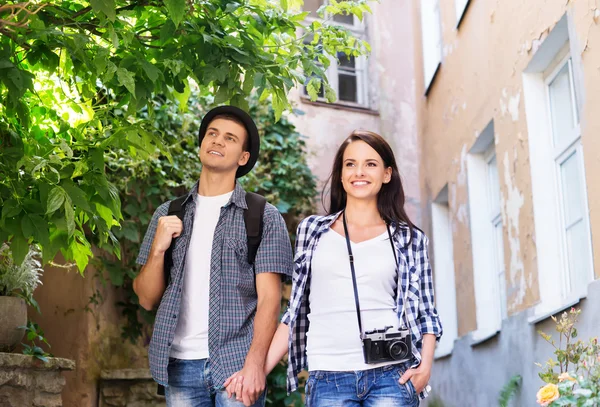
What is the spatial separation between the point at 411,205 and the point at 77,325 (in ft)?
16.1

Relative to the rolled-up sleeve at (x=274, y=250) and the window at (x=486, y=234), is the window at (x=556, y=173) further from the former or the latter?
the rolled-up sleeve at (x=274, y=250)

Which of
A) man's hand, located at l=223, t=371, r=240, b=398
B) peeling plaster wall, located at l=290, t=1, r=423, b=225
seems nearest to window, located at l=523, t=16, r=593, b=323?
man's hand, located at l=223, t=371, r=240, b=398

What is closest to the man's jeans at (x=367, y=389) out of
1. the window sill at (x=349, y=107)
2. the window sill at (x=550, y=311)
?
the window sill at (x=550, y=311)

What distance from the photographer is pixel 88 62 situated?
3318mm

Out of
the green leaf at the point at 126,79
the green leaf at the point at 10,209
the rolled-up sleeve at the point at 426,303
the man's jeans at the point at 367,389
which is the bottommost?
the man's jeans at the point at 367,389

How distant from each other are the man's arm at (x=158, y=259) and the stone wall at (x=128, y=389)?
3269 millimetres

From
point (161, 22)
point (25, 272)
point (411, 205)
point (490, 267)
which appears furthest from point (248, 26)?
point (411, 205)

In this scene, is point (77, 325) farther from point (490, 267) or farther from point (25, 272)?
point (490, 267)

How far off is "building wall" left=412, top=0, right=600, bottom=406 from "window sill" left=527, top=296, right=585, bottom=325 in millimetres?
32

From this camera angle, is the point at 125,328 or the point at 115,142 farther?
the point at 125,328

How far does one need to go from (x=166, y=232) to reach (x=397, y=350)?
103 cm

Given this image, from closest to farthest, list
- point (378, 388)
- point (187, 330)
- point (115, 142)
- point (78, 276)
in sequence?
1. point (378, 388)
2. point (187, 330)
3. point (115, 142)
4. point (78, 276)

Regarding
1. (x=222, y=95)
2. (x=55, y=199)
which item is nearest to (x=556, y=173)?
(x=222, y=95)

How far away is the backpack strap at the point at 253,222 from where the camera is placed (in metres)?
3.42
